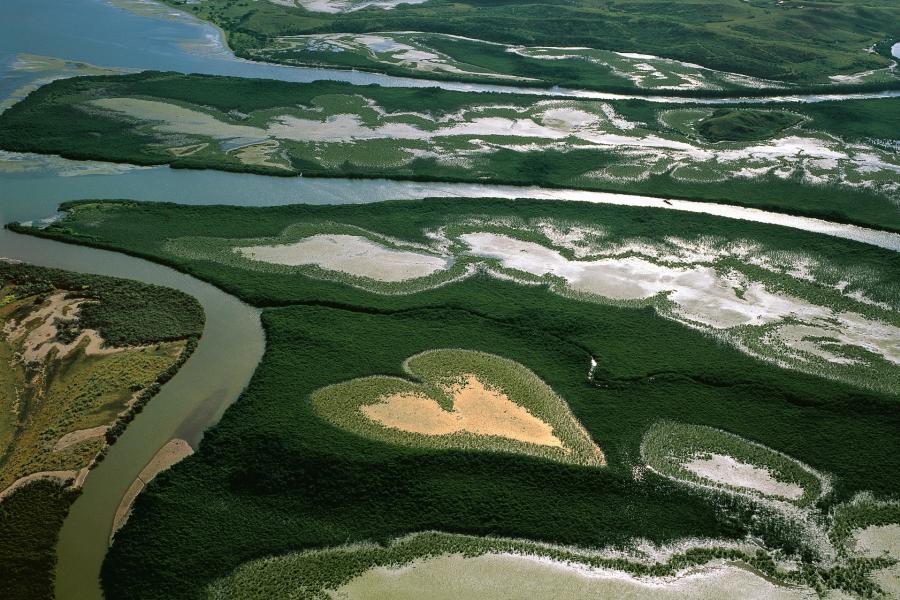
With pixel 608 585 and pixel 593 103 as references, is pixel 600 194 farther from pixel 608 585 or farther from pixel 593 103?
pixel 608 585

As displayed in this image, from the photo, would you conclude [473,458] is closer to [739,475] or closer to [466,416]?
[466,416]

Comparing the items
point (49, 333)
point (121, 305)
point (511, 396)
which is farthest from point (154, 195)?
point (511, 396)

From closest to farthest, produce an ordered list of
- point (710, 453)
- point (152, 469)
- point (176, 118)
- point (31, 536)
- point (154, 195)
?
point (31, 536) < point (152, 469) < point (710, 453) < point (154, 195) < point (176, 118)

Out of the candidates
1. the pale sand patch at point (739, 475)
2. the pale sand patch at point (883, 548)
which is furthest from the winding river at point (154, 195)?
the pale sand patch at point (883, 548)

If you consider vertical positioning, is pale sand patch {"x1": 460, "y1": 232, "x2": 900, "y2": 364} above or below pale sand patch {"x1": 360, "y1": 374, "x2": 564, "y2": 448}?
above

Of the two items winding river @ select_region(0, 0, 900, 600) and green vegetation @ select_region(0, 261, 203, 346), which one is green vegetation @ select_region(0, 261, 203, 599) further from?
winding river @ select_region(0, 0, 900, 600)

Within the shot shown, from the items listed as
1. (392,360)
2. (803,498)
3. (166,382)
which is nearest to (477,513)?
(392,360)

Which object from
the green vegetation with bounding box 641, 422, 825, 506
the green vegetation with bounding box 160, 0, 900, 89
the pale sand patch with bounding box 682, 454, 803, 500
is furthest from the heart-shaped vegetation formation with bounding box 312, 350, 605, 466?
the green vegetation with bounding box 160, 0, 900, 89
